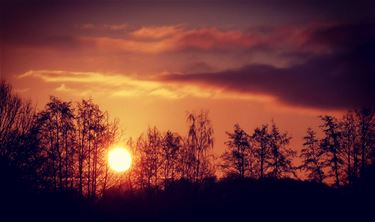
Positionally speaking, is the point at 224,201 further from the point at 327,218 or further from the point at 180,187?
→ the point at 327,218

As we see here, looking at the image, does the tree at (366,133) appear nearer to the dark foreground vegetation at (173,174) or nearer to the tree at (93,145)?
the dark foreground vegetation at (173,174)

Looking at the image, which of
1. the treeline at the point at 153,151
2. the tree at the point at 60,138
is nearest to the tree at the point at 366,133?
the treeline at the point at 153,151

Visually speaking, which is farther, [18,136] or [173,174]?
[173,174]

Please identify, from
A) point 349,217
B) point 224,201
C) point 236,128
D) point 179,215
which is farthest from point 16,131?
point 349,217

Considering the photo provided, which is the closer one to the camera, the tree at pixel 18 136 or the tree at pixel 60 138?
the tree at pixel 18 136

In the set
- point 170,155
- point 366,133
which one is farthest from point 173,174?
point 366,133

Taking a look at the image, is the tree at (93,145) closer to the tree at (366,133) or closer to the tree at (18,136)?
the tree at (18,136)

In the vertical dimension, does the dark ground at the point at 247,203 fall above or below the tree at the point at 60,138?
below

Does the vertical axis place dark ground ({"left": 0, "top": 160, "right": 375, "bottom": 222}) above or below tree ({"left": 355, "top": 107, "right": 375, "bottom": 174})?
below

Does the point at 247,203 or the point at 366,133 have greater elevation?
the point at 366,133

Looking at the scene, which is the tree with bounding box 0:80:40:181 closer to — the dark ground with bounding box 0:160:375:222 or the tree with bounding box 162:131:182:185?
the dark ground with bounding box 0:160:375:222

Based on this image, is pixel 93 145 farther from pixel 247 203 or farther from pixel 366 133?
pixel 366 133

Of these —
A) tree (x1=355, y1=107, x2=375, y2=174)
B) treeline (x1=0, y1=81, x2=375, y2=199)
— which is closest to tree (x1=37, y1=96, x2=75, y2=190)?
treeline (x1=0, y1=81, x2=375, y2=199)

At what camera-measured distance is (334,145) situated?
2116 inches
